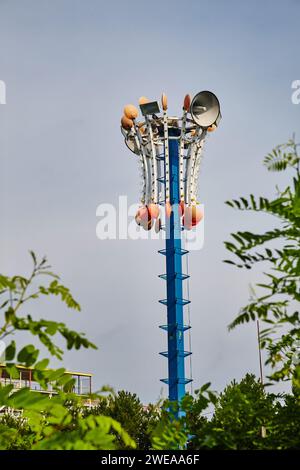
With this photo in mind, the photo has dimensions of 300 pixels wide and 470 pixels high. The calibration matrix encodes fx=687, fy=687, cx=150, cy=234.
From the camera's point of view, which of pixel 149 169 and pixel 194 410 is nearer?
pixel 194 410

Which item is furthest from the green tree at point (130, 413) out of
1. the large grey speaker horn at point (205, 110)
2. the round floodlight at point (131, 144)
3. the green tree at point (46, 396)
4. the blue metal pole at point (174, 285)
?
the green tree at point (46, 396)

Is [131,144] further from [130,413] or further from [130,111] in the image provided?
[130,413]

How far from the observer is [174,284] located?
98.6ft

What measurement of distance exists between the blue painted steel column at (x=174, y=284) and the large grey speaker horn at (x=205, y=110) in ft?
5.10

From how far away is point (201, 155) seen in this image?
3219 cm

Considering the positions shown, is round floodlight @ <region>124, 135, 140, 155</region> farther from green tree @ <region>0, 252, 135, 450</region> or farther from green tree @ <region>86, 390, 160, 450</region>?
green tree @ <region>0, 252, 135, 450</region>

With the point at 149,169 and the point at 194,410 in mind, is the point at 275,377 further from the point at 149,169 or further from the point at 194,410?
the point at 149,169

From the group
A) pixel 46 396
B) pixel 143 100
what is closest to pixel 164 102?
pixel 143 100

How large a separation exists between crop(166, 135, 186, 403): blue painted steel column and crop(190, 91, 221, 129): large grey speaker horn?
1555 millimetres

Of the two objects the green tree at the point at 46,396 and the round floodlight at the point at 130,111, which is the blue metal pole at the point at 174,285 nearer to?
the round floodlight at the point at 130,111

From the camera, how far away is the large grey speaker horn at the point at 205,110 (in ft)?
105

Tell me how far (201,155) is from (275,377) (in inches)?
1198
